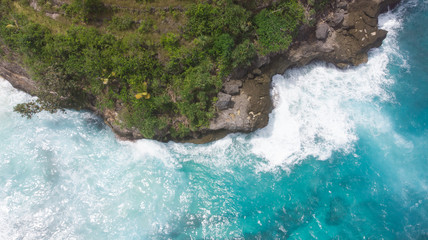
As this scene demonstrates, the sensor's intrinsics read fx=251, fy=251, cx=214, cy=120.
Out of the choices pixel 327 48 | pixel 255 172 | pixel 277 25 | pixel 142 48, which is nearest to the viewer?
pixel 142 48

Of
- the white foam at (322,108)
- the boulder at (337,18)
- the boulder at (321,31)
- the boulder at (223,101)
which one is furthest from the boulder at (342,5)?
the boulder at (223,101)

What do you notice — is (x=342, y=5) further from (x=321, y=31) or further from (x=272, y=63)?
(x=272, y=63)

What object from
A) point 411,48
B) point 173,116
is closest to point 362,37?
point 411,48

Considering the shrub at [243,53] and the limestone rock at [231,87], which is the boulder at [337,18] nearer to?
the shrub at [243,53]

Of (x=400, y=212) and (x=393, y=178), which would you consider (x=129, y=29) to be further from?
(x=400, y=212)

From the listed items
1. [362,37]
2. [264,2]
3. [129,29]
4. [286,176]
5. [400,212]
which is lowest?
[400,212]

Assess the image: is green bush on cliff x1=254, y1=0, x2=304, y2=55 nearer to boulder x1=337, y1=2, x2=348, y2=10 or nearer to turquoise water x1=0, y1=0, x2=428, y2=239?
turquoise water x1=0, y1=0, x2=428, y2=239

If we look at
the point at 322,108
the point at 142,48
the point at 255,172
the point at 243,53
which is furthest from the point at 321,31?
the point at 142,48

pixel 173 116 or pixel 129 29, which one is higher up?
pixel 129 29
